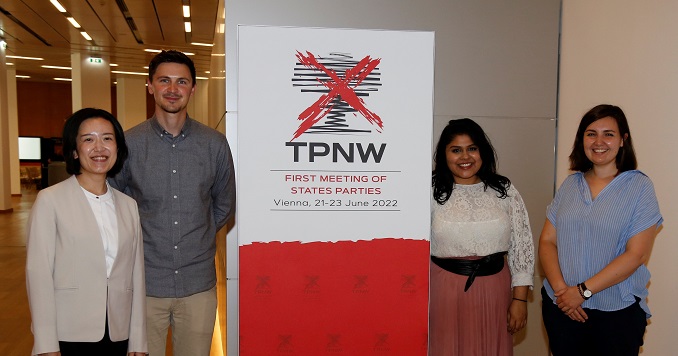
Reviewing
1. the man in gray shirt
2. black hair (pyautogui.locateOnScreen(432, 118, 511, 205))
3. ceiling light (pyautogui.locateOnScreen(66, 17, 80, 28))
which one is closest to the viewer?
the man in gray shirt

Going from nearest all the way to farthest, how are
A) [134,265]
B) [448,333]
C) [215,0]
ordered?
1. [134,265]
2. [448,333]
3. [215,0]

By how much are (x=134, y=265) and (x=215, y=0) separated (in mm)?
6457

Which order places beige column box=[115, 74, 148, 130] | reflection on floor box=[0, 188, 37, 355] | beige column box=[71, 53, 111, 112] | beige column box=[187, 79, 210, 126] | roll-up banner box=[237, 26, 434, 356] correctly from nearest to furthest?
roll-up banner box=[237, 26, 434, 356]
reflection on floor box=[0, 188, 37, 355]
beige column box=[71, 53, 111, 112]
beige column box=[187, 79, 210, 126]
beige column box=[115, 74, 148, 130]

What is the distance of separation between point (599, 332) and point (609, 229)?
1.46 feet

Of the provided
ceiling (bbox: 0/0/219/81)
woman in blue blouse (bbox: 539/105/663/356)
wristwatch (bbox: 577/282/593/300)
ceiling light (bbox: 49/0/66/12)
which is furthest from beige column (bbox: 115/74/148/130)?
wristwatch (bbox: 577/282/593/300)

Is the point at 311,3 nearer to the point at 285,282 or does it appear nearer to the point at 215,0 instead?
the point at 285,282

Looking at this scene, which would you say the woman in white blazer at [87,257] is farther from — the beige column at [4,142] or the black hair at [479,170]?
the beige column at [4,142]

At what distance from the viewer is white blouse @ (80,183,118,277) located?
7.11ft

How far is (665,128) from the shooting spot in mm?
2584

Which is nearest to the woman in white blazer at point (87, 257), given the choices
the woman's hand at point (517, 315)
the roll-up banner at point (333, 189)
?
the roll-up banner at point (333, 189)

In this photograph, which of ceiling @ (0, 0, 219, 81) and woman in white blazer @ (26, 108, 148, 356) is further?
ceiling @ (0, 0, 219, 81)

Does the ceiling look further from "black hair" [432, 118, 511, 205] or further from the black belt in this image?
the black belt

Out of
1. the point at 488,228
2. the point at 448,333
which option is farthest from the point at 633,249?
the point at 448,333

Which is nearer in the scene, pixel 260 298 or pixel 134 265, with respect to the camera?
pixel 134 265
